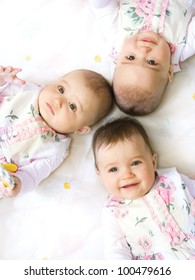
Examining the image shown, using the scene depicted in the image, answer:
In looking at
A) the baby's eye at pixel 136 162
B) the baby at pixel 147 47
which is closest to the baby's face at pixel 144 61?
the baby at pixel 147 47

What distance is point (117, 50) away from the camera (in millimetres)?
1493

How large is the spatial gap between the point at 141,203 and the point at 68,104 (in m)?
0.38

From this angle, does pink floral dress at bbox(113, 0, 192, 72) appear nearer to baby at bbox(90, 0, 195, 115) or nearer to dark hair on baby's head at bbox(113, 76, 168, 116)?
baby at bbox(90, 0, 195, 115)

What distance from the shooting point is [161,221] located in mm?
1299

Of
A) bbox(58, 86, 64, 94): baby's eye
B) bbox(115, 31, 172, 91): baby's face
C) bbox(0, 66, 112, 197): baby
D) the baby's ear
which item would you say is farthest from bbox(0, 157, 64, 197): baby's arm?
bbox(115, 31, 172, 91): baby's face

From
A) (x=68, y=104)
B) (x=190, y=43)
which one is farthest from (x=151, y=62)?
(x=68, y=104)

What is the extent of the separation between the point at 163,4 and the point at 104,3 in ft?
0.64

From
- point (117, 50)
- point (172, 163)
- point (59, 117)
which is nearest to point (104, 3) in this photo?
point (117, 50)

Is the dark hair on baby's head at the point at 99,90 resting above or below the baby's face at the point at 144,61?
below

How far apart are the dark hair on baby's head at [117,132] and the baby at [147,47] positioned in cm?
5

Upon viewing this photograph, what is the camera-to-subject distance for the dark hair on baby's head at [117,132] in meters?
1.33

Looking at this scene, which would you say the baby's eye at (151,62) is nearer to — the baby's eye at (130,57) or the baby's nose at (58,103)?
the baby's eye at (130,57)

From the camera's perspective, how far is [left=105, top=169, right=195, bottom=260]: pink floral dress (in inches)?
50.8

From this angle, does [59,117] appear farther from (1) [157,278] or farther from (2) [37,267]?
(1) [157,278]
